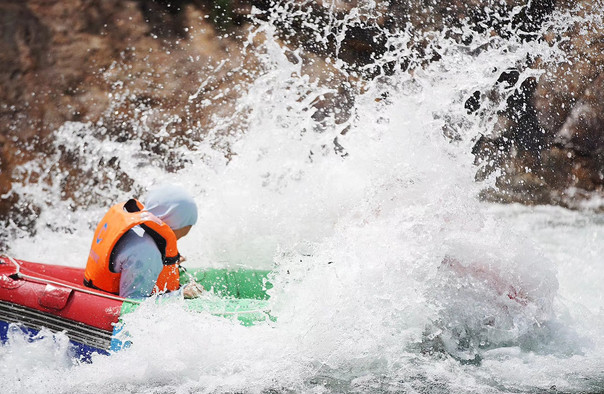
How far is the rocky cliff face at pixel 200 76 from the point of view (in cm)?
694

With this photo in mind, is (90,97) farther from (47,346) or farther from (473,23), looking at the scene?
(473,23)

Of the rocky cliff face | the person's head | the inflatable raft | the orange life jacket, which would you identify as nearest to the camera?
the inflatable raft

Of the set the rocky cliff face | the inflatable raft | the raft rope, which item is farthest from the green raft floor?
the rocky cliff face

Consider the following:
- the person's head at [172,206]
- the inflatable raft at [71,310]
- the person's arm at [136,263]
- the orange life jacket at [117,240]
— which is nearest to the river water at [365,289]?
the inflatable raft at [71,310]

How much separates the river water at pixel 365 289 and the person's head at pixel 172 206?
625 mm

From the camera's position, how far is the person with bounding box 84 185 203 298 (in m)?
3.42

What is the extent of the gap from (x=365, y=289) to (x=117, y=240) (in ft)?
4.89

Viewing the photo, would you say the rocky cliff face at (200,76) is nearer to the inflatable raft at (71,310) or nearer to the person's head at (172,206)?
the person's head at (172,206)

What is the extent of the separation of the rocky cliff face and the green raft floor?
253cm

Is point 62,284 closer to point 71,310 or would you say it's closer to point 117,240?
point 71,310

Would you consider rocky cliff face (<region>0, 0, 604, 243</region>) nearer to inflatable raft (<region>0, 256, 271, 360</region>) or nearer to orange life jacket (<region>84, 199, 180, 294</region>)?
orange life jacket (<region>84, 199, 180, 294</region>)

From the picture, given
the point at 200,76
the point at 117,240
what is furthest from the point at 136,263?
the point at 200,76

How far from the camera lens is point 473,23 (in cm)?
773

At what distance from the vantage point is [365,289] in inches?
144
